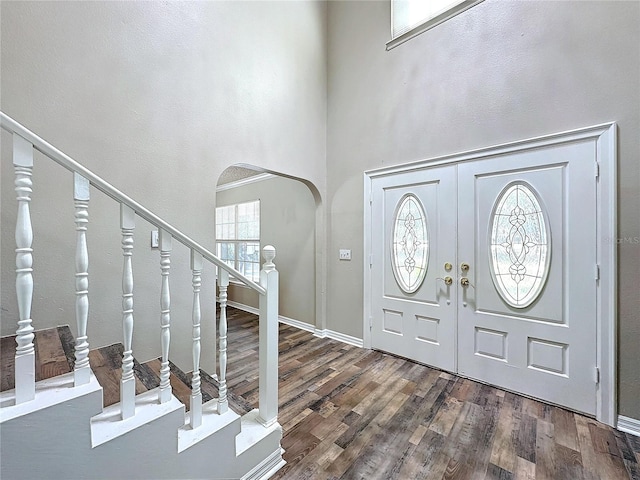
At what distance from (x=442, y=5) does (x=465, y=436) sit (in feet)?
12.2

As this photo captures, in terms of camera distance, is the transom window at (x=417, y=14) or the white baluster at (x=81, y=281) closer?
the white baluster at (x=81, y=281)

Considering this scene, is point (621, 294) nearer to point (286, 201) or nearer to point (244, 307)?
point (286, 201)

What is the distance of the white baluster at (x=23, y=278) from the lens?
35.3 inches

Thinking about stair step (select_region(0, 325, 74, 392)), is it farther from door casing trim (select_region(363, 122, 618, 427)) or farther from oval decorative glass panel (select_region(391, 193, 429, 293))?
door casing trim (select_region(363, 122, 618, 427))

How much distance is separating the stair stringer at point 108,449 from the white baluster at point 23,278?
74mm

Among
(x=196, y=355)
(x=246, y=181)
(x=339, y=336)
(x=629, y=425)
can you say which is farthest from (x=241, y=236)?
(x=629, y=425)

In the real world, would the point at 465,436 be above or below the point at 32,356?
below

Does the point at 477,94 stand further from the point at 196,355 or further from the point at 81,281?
the point at 81,281

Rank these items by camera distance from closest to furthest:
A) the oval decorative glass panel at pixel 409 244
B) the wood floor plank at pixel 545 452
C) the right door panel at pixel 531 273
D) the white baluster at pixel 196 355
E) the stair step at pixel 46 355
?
the stair step at pixel 46 355, the white baluster at pixel 196 355, the wood floor plank at pixel 545 452, the right door panel at pixel 531 273, the oval decorative glass panel at pixel 409 244

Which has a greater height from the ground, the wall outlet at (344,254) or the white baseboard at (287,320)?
the wall outlet at (344,254)

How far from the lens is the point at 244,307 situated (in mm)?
5117

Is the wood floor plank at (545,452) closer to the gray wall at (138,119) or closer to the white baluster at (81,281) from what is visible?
the white baluster at (81,281)

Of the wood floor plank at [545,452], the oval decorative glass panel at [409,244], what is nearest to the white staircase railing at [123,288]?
the wood floor plank at [545,452]

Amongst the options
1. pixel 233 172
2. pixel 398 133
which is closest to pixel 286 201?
pixel 233 172
